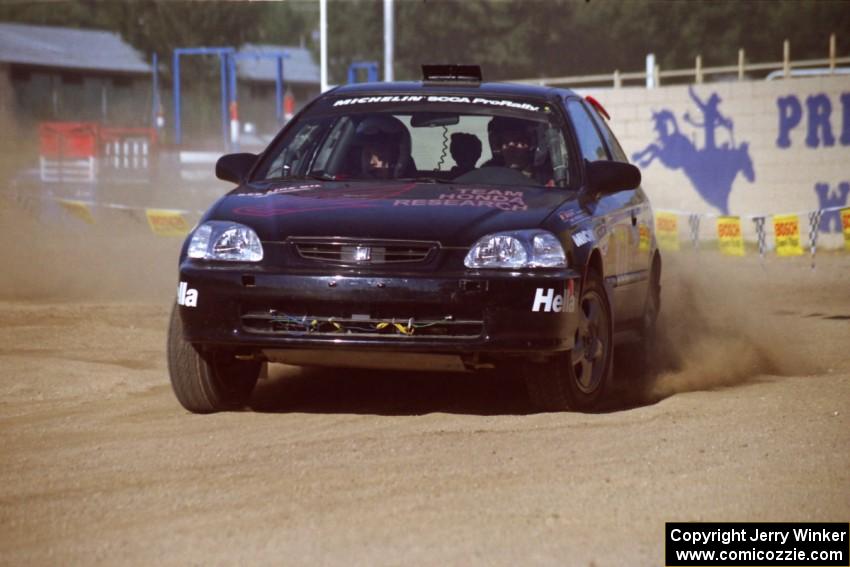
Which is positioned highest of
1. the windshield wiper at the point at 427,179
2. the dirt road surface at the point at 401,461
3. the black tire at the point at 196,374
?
the windshield wiper at the point at 427,179

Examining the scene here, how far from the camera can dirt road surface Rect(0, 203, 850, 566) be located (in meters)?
4.76

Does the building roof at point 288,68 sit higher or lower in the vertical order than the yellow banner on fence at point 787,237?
higher

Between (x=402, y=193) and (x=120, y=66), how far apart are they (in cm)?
6145

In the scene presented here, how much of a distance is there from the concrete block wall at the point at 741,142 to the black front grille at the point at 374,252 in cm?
1656

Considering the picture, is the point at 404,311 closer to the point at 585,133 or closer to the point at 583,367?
the point at 583,367

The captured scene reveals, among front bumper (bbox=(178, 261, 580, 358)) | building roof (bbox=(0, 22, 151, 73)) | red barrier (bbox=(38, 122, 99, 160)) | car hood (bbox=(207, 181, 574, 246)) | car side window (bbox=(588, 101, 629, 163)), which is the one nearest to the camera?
front bumper (bbox=(178, 261, 580, 358))

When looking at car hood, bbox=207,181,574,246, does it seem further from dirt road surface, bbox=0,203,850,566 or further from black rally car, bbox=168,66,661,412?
dirt road surface, bbox=0,203,850,566

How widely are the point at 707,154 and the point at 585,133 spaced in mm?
16623

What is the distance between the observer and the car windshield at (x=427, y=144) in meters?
7.93

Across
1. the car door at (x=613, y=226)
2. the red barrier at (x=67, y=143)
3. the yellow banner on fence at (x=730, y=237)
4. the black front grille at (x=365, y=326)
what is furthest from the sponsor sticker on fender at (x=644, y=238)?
the red barrier at (x=67, y=143)

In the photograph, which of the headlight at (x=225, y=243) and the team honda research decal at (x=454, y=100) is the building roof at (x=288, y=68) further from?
the headlight at (x=225, y=243)

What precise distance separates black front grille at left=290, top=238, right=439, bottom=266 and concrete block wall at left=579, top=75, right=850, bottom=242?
16.6 meters

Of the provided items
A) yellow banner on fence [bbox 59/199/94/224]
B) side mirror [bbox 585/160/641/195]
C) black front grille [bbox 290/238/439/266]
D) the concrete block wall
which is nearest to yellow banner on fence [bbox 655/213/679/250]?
the concrete block wall

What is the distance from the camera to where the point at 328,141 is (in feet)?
27.4
